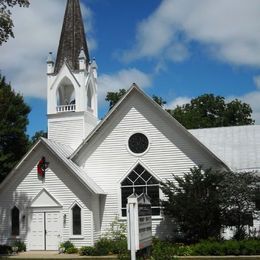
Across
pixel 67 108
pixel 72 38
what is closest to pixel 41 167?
pixel 67 108

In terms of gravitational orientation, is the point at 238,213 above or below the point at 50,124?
below

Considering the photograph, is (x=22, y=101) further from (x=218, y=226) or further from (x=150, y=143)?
(x=218, y=226)

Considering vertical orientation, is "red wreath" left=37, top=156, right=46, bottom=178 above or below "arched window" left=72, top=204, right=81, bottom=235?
above

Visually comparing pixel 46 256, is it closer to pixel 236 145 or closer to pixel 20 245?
pixel 20 245

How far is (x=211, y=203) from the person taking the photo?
79.5 ft

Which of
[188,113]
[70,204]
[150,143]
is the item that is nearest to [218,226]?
[150,143]


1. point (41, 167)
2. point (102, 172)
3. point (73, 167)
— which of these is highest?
point (41, 167)

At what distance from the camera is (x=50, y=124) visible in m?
34.8

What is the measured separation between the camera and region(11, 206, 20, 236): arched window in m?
28.6

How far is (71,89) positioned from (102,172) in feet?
30.8

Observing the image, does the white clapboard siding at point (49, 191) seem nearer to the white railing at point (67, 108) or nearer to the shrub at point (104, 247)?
the shrub at point (104, 247)

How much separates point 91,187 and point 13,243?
19.1ft

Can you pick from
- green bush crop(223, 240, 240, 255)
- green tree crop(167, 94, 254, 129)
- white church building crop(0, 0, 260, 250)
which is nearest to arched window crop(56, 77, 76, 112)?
white church building crop(0, 0, 260, 250)

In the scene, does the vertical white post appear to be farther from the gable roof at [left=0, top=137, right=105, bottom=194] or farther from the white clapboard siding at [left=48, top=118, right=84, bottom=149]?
the white clapboard siding at [left=48, top=118, right=84, bottom=149]
